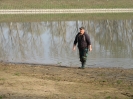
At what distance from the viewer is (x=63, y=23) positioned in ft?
124

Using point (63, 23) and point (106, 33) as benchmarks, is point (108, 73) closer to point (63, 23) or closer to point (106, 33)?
point (106, 33)

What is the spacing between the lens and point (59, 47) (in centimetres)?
2338

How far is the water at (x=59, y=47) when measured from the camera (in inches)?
746

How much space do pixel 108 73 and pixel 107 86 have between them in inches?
118

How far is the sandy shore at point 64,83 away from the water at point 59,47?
2.71 m
